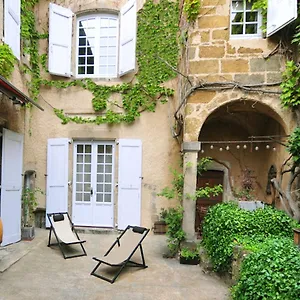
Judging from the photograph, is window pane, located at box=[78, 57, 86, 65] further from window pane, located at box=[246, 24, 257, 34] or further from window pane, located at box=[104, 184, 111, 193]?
window pane, located at box=[246, 24, 257, 34]

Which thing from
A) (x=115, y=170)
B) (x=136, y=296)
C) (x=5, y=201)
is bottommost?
(x=136, y=296)

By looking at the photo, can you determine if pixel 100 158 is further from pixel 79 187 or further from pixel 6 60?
pixel 6 60

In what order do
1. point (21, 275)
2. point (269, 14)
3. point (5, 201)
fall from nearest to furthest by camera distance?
1. point (21, 275)
2. point (269, 14)
3. point (5, 201)

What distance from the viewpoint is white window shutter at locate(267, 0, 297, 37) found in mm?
4531

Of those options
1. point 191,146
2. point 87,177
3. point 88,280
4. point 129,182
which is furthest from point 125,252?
point 87,177

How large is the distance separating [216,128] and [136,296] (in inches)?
184

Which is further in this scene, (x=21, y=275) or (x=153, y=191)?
(x=153, y=191)

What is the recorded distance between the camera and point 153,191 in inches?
273

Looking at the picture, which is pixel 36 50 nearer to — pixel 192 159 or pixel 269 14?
pixel 192 159

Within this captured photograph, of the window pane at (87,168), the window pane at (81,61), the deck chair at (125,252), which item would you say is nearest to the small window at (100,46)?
the window pane at (81,61)

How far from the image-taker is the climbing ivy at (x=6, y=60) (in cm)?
537

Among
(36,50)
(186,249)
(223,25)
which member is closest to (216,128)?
(223,25)

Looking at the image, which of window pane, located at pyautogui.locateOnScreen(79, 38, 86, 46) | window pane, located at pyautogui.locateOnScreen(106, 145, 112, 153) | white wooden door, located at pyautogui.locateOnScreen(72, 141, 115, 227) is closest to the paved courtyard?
white wooden door, located at pyautogui.locateOnScreen(72, 141, 115, 227)

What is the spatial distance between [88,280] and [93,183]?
3.22m
